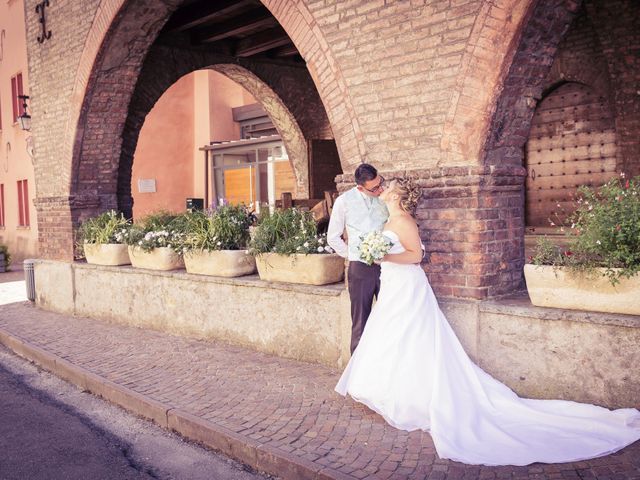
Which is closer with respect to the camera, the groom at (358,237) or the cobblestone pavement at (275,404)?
the cobblestone pavement at (275,404)

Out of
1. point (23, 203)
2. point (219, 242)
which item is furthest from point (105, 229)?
point (23, 203)

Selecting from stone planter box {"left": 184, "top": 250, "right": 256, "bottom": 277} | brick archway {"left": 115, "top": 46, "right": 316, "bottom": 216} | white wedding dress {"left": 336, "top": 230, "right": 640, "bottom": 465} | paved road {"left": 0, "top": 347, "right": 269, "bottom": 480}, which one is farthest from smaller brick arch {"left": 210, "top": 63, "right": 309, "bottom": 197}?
white wedding dress {"left": 336, "top": 230, "right": 640, "bottom": 465}

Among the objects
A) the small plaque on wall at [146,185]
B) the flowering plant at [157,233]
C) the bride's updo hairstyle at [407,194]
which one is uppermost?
the small plaque on wall at [146,185]

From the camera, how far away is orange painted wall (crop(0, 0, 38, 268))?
19.9 metres

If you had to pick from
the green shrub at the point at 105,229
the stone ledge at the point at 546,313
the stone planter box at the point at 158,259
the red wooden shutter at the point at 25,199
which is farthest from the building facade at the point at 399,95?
the red wooden shutter at the point at 25,199

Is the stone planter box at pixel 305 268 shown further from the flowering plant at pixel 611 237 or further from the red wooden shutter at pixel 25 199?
the red wooden shutter at pixel 25 199

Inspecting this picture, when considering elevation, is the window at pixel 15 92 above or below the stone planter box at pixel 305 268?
above

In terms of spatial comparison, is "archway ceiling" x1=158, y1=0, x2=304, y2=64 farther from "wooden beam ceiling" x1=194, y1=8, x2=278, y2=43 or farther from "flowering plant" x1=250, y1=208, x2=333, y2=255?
"flowering plant" x1=250, y1=208, x2=333, y2=255

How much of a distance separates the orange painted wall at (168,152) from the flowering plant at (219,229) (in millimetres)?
13496

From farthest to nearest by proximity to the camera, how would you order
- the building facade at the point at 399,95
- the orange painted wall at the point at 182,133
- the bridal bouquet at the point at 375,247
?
the orange painted wall at the point at 182,133 → the building facade at the point at 399,95 → the bridal bouquet at the point at 375,247

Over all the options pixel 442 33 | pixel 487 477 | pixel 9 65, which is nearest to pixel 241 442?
pixel 487 477

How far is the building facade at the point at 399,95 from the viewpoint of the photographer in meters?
5.02

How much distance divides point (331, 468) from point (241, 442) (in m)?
0.80

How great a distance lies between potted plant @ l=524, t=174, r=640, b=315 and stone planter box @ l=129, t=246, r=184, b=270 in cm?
499
